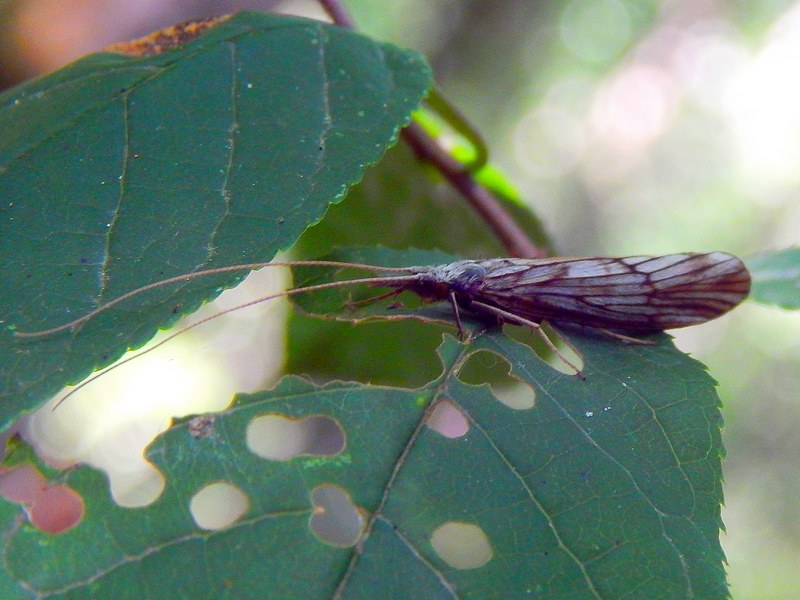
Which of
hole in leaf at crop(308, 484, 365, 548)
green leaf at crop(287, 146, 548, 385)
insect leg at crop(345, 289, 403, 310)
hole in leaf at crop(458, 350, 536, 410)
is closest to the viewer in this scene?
hole in leaf at crop(308, 484, 365, 548)

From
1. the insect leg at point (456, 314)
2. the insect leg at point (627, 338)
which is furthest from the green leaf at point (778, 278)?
the insect leg at point (456, 314)

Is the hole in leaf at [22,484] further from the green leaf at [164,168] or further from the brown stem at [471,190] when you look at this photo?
the brown stem at [471,190]

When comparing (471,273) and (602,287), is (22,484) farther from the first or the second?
(602,287)

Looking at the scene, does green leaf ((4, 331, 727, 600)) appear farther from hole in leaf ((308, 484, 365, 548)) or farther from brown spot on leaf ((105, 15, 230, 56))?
brown spot on leaf ((105, 15, 230, 56))

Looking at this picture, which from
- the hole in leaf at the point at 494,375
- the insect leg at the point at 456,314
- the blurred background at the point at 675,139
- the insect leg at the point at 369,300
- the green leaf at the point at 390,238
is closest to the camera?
the hole in leaf at the point at 494,375

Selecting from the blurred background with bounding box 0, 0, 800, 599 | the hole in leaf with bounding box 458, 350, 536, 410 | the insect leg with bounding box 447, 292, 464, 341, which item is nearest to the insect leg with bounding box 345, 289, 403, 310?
the insect leg with bounding box 447, 292, 464, 341

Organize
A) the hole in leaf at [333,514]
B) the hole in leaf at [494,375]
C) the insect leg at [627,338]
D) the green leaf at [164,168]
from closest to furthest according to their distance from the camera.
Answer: the hole in leaf at [333,514] → the green leaf at [164,168] → the hole in leaf at [494,375] → the insect leg at [627,338]

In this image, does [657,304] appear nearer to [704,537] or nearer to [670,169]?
[704,537]
